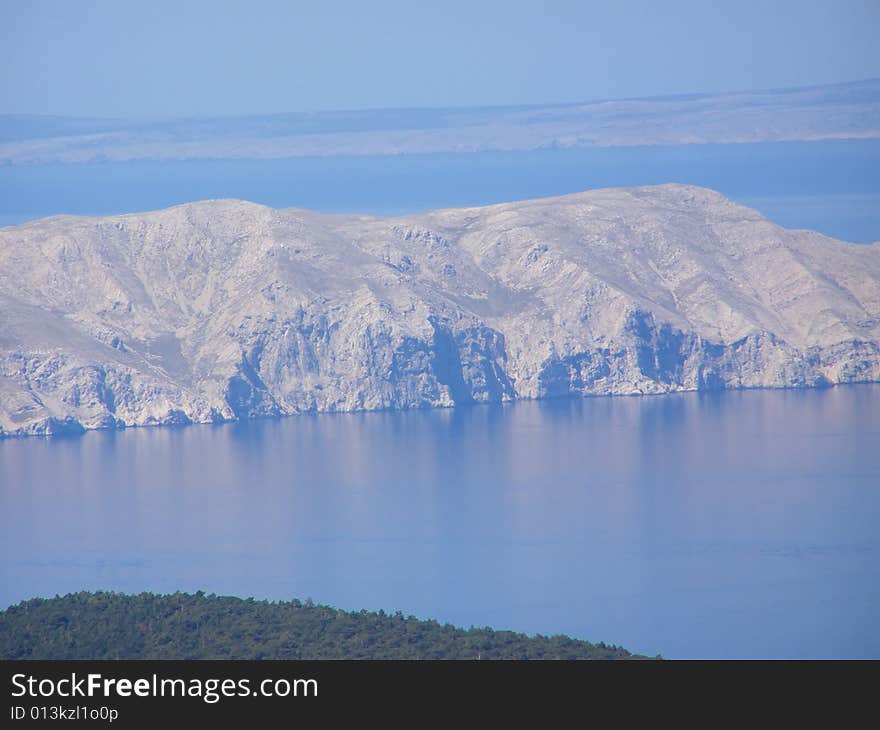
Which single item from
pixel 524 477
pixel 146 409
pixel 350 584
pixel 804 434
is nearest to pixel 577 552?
pixel 350 584

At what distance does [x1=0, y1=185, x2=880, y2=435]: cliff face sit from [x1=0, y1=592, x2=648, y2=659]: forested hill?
211 feet

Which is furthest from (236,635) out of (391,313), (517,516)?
(391,313)

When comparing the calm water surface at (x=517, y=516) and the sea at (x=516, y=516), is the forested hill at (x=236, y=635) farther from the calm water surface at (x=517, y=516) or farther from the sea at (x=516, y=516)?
the calm water surface at (x=517, y=516)

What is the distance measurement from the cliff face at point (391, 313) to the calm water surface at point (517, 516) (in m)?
2.80

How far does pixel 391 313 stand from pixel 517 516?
36.5m

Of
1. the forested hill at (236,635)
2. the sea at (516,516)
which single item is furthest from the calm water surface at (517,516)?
the forested hill at (236,635)

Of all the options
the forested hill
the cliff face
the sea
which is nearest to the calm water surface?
the sea

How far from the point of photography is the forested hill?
63.8 m

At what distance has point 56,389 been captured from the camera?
134375mm

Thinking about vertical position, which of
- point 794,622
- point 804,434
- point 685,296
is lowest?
point 794,622

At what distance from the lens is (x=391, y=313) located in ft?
467

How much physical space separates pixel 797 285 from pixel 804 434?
26607 mm
